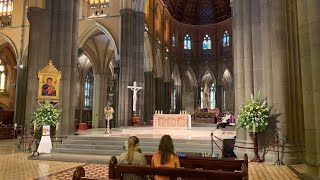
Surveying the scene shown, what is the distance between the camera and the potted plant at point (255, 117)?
1030 cm

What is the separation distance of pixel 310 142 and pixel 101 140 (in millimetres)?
9483

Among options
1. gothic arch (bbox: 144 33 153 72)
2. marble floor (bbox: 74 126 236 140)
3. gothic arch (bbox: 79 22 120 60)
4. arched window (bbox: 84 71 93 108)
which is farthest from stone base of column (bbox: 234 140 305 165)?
arched window (bbox: 84 71 93 108)

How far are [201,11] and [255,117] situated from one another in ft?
120

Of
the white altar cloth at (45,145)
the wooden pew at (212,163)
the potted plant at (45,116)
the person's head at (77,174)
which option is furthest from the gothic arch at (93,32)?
the person's head at (77,174)

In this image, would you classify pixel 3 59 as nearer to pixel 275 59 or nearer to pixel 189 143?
pixel 189 143

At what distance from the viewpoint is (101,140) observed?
1317 cm

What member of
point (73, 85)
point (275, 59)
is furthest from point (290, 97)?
point (73, 85)

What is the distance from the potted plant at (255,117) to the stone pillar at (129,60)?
1363cm

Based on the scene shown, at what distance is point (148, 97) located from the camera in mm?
29109

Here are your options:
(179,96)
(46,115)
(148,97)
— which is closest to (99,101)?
(148,97)

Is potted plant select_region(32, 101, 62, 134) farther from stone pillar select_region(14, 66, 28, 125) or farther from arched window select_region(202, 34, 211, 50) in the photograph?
arched window select_region(202, 34, 211, 50)

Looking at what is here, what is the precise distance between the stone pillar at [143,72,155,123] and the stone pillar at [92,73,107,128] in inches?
181

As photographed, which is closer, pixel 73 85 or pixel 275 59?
pixel 275 59

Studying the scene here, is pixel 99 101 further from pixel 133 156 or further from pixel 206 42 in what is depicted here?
pixel 133 156
